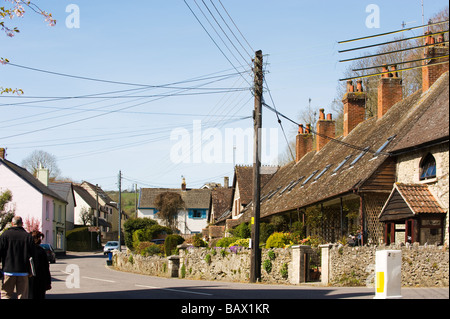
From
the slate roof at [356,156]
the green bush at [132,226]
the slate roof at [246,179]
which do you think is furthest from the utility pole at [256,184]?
the green bush at [132,226]

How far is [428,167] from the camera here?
21859 millimetres

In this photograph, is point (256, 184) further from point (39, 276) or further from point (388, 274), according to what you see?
point (39, 276)

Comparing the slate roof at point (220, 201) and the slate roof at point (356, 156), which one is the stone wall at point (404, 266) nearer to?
the slate roof at point (356, 156)

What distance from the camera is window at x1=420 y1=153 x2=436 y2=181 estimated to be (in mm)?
21469

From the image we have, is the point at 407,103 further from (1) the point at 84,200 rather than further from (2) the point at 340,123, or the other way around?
(1) the point at 84,200

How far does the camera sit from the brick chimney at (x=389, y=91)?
30484 millimetres

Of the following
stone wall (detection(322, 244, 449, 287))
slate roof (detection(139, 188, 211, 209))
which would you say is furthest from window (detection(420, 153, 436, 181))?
slate roof (detection(139, 188, 211, 209))

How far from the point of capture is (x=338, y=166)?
2955cm

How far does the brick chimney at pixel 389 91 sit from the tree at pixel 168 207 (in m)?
48.6

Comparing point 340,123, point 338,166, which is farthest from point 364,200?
point 340,123

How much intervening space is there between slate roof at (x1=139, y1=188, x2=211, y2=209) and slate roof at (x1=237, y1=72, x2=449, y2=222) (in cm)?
4632

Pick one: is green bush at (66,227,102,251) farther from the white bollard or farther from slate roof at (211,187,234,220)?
the white bollard

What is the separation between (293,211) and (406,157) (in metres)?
8.83

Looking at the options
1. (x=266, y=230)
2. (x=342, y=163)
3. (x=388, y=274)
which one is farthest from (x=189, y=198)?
(x=388, y=274)
